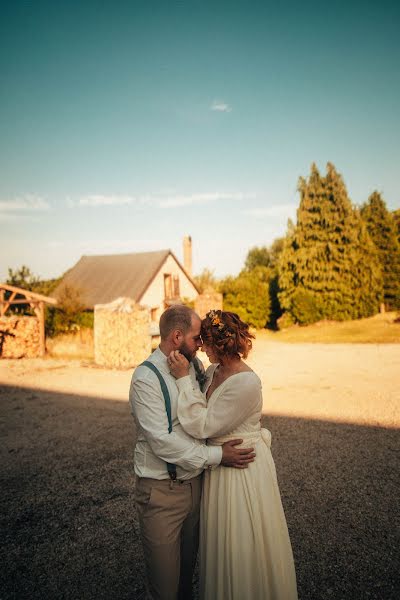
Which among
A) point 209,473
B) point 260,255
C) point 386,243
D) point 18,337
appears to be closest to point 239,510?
point 209,473

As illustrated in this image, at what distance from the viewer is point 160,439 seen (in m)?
2.31

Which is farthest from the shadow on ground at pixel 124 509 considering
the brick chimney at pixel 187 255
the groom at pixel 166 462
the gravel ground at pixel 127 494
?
the brick chimney at pixel 187 255

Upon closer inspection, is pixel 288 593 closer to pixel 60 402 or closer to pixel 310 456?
pixel 310 456

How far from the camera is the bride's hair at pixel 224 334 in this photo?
2.60m

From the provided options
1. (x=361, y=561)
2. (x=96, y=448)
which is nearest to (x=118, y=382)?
(x=96, y=448)

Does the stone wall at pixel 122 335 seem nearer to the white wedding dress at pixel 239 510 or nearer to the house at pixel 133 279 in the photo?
the house at pixel 133 279

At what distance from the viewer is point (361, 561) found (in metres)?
3.60

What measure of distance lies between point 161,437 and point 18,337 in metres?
18.1

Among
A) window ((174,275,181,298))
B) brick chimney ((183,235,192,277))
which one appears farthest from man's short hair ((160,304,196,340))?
brick chimney ((183,235,192,277))

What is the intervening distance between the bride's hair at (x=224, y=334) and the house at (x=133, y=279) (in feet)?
79.4

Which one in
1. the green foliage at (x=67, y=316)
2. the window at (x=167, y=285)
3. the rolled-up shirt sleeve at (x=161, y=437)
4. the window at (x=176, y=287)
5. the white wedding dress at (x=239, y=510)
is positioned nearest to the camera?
the rolled-up shirt sleeve at (x=161, y=437)

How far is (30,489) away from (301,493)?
370 cm

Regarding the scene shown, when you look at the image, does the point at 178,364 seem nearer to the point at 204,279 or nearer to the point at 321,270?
the point at 321,270

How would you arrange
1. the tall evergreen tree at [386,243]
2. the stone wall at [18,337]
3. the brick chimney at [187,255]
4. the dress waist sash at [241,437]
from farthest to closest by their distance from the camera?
the brick chimney at [187,255], the tall evergreen tree at [386,243], the stone wall at [18,337], the dress waist sash at [241,437]
